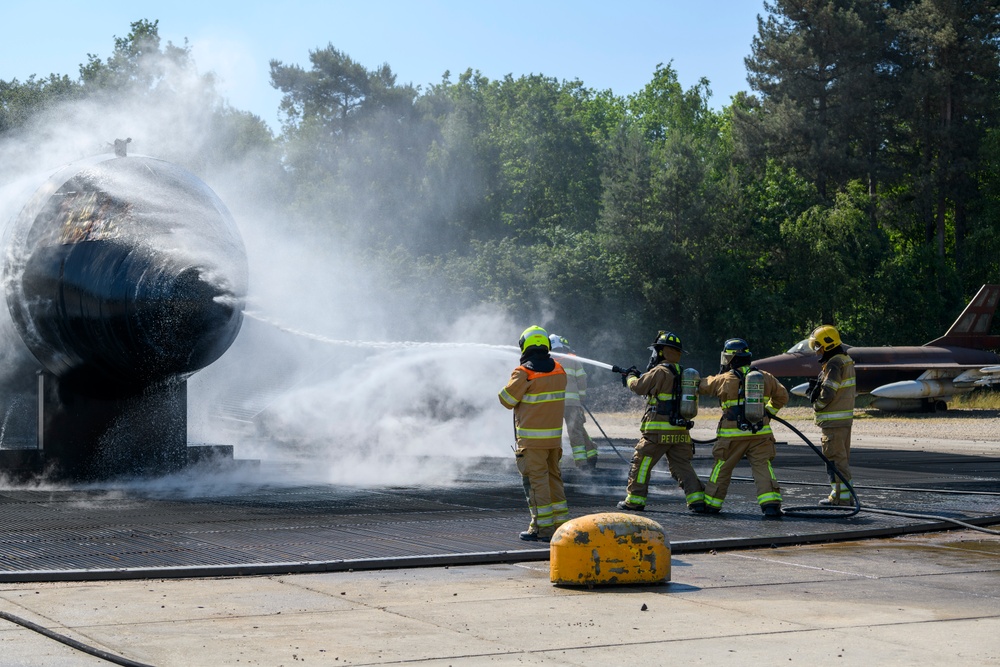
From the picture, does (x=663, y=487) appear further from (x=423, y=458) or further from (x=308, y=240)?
(x=308, y=240)

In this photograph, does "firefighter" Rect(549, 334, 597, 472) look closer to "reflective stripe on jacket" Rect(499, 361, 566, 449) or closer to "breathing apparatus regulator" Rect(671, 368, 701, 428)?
"breathing apparatus regulator" Rect(671, 368, 701, 428)

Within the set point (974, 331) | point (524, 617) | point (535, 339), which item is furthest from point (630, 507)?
point (974, 331)

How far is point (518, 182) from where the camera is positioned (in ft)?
209

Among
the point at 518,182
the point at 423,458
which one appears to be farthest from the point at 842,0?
the point at 423,458

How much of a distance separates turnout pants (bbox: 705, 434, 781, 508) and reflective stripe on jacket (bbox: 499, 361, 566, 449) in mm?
2390

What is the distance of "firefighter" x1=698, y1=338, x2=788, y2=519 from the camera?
11195 millimetres

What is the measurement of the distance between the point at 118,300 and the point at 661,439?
229 inches

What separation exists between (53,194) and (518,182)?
51.5m

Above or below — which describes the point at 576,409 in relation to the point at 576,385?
below

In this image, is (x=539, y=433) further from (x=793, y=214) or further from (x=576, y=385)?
(x=793, y=214)

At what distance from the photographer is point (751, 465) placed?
36.9 feet

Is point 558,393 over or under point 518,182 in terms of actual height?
under

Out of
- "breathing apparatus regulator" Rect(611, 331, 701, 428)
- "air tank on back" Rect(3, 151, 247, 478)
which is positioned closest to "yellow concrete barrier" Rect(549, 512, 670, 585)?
"breathing apparatus regulator" Rect(611, 331, 701, 428)

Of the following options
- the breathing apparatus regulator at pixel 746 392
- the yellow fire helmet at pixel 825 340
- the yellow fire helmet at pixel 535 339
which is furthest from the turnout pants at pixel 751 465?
the yellow fire helmet at pixel 535 339
